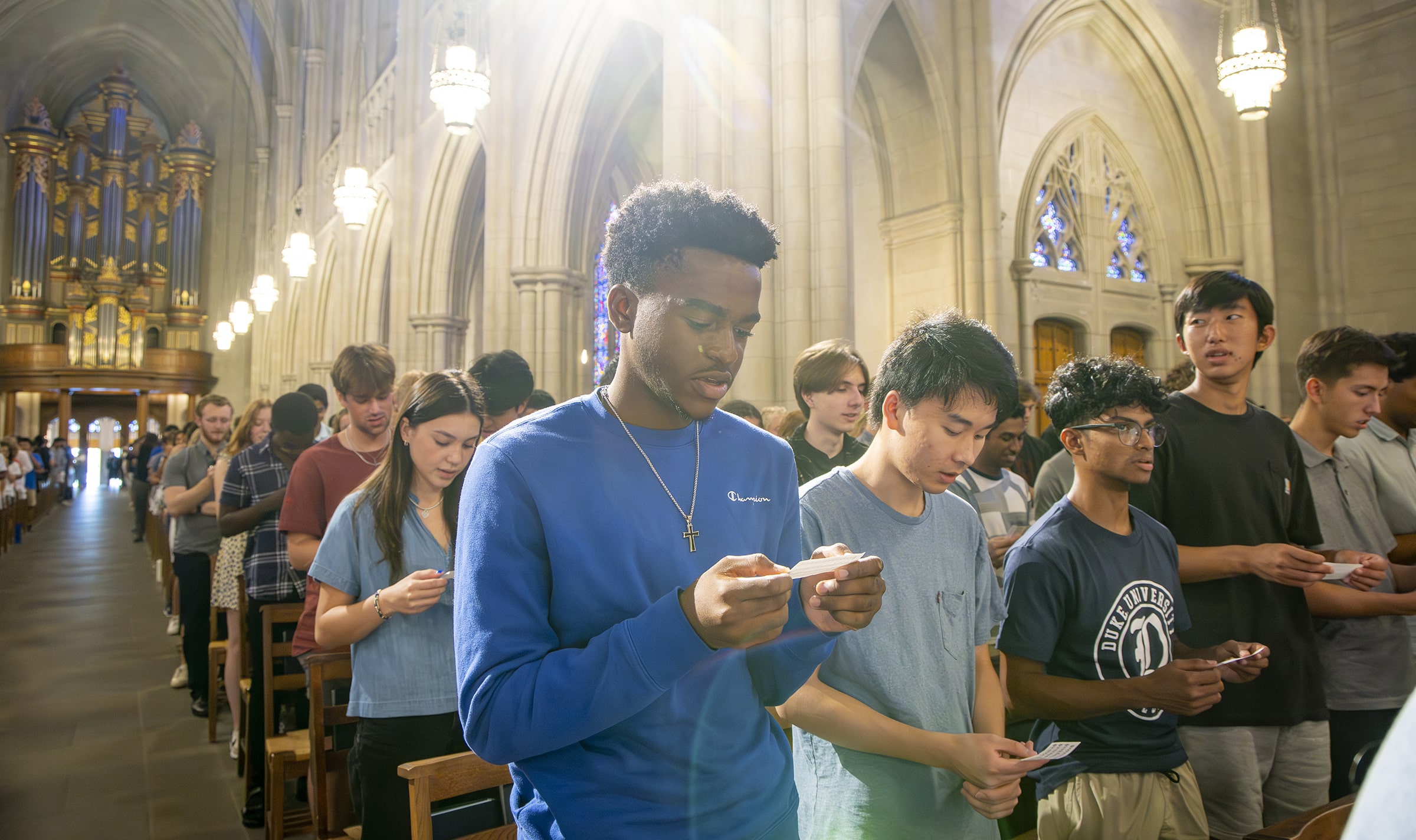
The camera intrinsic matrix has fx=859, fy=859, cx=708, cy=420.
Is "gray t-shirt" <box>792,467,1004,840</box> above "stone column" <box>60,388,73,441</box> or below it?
below

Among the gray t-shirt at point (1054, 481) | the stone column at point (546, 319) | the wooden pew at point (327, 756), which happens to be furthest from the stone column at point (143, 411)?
the gray t-shirt at point (1054, 481)

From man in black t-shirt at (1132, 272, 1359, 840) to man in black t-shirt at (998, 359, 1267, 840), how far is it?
33 cm

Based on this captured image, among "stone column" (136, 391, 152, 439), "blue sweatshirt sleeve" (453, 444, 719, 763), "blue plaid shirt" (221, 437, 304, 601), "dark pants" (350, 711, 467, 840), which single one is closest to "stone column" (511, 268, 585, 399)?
"blue plaid shirt" (221, 437, 304, 601)

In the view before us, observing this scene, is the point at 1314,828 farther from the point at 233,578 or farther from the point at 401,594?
the point at 233,578

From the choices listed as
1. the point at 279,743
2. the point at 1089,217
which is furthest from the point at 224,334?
the point at 279,743

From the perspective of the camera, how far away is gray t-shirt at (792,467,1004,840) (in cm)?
156

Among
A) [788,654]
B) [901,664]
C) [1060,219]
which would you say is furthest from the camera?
[1060,219]

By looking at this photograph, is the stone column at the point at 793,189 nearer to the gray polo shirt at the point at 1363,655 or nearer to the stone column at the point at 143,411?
the gray polo shirt at the point at 1363,655

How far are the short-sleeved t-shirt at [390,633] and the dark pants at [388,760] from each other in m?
0.03

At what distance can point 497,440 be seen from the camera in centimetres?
112

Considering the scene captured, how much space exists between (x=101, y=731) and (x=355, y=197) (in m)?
6.93

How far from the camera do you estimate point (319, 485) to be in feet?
9.07

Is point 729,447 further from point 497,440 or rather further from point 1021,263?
point 1021,263

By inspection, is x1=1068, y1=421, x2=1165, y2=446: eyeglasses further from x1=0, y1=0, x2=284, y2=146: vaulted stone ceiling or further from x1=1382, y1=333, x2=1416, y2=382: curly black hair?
x1=0, y1=0, x2=284, y2=146: vaulted stone ceiling
